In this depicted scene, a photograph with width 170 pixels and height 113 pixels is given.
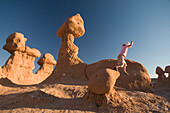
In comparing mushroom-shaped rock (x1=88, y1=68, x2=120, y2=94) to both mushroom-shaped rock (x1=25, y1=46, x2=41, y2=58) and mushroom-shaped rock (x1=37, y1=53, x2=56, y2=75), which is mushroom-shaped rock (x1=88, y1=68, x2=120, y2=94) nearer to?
mushroom-shaped rock (x1=25, y1=46, x2=41, y2=58)

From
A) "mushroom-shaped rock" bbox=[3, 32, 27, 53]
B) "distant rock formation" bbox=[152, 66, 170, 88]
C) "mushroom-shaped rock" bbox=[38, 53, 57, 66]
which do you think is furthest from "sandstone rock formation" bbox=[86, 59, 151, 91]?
"mushroom-shaped rock" bbox=[38, 53, 57, 66]

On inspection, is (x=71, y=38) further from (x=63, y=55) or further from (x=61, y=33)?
(x=63, y=55)

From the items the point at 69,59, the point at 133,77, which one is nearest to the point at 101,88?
the point at 133,77

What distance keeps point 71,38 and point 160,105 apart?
6.63 meters

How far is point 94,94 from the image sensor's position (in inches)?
124

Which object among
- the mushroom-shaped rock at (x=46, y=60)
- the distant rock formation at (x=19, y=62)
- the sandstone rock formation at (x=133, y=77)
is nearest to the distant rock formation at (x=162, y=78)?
the sandstone rock formation at (x=133, y=77)

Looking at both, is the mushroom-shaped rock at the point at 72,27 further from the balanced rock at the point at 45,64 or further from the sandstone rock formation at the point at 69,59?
the balanced rock at the point at 45,64

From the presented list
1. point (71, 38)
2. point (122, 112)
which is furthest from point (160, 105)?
point (71, 38)

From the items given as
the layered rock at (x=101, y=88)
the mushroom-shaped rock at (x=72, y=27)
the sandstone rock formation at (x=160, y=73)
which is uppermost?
the mushroom-shaped rock at (x=72, y=27)

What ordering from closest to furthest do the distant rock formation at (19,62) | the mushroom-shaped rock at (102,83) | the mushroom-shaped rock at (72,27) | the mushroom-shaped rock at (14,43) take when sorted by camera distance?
the mushroom-shaped rock at (102,83), the mushroom-shaped rock at (72,27), the distant rock formation at (19,62), the mushroom-shaped rock at (14,43)

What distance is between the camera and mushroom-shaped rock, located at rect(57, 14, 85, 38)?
7805mm

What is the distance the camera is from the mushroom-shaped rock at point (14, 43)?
31.8 feet

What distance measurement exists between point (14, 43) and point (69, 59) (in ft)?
21.7

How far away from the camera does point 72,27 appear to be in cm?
787
